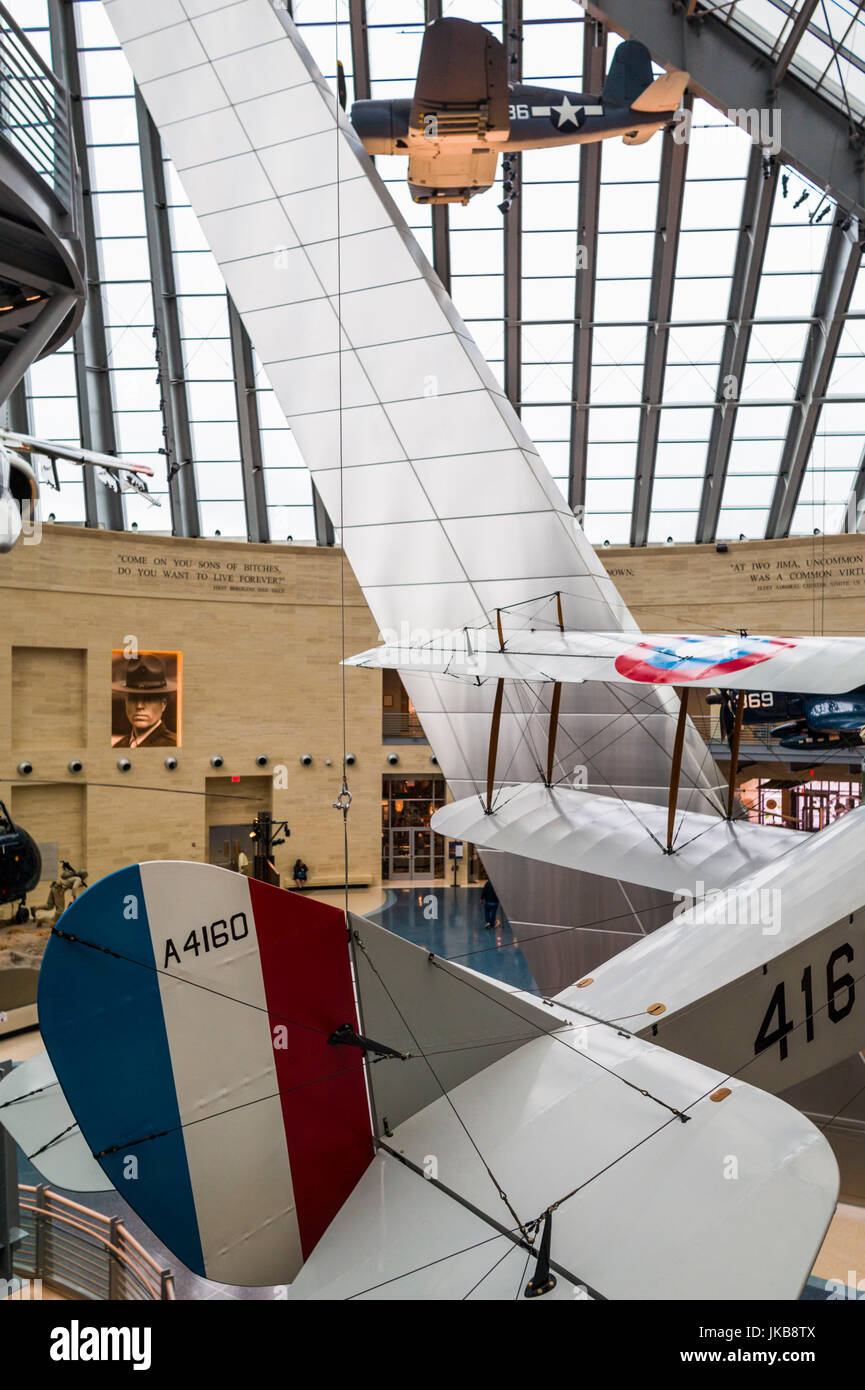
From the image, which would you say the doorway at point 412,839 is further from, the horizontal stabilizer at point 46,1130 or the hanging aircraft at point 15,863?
the horizontal stabilizer at point 46,1130

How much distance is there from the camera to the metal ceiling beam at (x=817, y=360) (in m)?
19.9

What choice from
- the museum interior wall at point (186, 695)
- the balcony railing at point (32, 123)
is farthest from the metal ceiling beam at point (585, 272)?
the balcony railing at point (32, 123)

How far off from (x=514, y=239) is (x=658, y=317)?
3.87m

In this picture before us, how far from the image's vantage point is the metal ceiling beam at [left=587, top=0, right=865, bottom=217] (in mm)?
12203

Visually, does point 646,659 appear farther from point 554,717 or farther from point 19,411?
point 19,411

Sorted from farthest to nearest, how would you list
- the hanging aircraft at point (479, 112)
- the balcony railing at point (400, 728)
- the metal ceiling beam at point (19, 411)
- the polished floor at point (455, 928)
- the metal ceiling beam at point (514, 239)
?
the balcony railing at point (400, 728) → the metal ceiling beam at point (19, 411) → the metal ceiling beam at point (514, 239) → the polished floor at point (455, 928) → the hanging aircraft at point (479, 112)

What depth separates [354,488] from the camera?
1054 cm

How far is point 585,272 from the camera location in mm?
20969

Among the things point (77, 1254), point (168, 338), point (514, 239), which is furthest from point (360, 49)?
point (77, 1254)

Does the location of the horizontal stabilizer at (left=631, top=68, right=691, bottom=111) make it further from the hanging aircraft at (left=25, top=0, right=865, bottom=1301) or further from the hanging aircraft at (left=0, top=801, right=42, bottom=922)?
the hanging aircraft at (left=0, top=801, right=42, bottom=922)

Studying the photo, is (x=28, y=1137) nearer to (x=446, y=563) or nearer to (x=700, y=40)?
(x=446, y=563)

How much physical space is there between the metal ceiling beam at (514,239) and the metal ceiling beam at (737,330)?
4843 millimetres

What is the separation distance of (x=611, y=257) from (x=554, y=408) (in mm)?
3695
